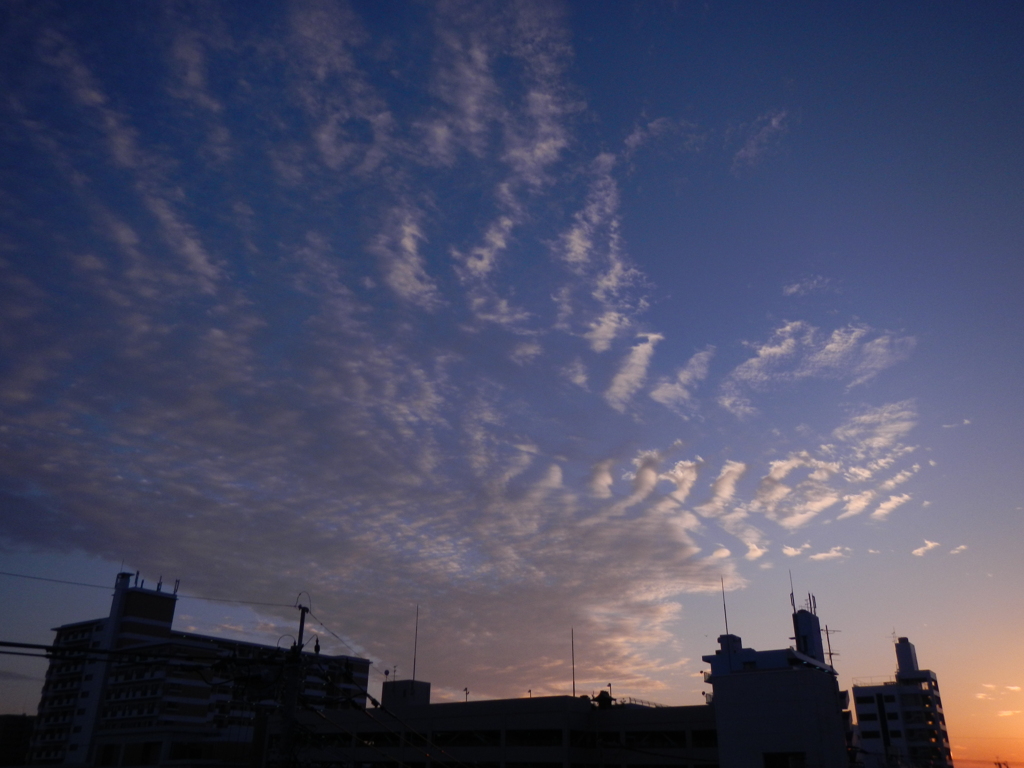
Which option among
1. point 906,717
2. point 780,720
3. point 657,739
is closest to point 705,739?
point 657,739

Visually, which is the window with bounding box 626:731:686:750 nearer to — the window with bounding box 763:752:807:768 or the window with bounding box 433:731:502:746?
the window with bounding box 763:752:807:768

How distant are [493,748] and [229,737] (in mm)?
57683

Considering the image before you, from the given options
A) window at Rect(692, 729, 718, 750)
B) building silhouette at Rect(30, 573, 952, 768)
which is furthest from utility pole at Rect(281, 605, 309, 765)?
window at Rect(692, 729, 718, 750)

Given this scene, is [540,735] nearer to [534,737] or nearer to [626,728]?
[534,737]

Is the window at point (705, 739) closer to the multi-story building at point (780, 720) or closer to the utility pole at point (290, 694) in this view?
the multi-story building at point (780, 720)

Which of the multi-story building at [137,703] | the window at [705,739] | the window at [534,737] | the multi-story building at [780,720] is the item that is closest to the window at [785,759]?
the multi-story building at [780,720]

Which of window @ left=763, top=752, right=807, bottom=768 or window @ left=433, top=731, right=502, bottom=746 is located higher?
window @ left=433, top=731, right=502, bottom=746

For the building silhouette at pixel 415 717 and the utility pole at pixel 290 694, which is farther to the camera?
the building silhouette at pixel 415 717

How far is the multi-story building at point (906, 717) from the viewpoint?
393 feet

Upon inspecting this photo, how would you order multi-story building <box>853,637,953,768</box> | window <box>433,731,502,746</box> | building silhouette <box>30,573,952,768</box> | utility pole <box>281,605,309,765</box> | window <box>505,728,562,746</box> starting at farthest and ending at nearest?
multi-story building <box>853,637,953,768</box>
window <box>433,731,502,746</box>
window <box>505,728,562,746</box>
building silhouette <box>30,573,952,768</box>
utility pole <box>281,605,309,765</box>

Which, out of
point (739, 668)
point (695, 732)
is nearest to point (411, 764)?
point (695, 732)

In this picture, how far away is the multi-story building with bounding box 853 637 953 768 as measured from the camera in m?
120

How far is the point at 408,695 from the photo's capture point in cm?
9619

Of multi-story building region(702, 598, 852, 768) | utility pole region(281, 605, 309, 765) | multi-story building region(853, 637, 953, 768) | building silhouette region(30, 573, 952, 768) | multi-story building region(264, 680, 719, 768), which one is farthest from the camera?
multi-story building region(853, 637, 953, 768)
